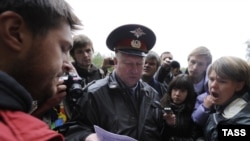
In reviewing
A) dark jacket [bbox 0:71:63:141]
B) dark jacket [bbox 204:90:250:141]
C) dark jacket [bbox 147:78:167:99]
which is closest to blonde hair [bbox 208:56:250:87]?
dark jacket [bbox 204:90:250:141]

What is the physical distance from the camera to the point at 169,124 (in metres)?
2.33

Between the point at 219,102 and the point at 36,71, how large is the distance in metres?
1.80

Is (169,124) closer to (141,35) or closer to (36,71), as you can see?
(141,35)

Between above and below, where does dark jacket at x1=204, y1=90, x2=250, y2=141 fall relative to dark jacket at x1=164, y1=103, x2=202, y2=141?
above

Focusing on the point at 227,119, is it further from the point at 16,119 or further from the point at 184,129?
the point at 16,119

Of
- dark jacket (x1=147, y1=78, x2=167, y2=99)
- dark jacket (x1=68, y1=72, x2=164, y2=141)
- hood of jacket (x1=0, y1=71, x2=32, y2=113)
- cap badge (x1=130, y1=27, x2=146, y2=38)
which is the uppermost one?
cap badge (x1=130, y1=27, x2=146, y2=38)

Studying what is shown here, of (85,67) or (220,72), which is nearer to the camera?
(220,72)

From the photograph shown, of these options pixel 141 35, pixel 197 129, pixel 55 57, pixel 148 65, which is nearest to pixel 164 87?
pixel 148 65

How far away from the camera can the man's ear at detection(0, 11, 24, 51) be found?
712mm

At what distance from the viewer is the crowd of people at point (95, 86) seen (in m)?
0.71

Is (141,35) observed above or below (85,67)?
above

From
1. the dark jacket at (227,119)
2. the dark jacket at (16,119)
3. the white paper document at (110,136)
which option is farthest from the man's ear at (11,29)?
the dark jacket at (227,119)

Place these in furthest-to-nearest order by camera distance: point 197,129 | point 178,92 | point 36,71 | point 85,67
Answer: point 85,67 < point 178,92 < point 197,129 < point 36,71

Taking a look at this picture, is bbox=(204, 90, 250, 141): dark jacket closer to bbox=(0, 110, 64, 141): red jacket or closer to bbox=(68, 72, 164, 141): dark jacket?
bbox=(68, 72, 164, 141): dark jacket
